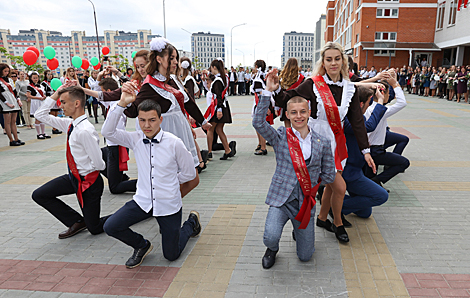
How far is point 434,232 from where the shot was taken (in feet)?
12.5

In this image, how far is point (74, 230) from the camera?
394 cm

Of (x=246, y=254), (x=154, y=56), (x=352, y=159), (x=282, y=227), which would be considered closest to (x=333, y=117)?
(x=352, y=159)

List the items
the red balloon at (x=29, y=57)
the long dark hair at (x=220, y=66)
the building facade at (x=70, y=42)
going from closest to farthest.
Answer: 1. the long dark hair at (x=220, y=66)
2. the red balloon at (x=29, y=57)
3. the building facade at (x=70, y=42)

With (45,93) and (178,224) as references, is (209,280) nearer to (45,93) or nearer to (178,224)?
(178,224)

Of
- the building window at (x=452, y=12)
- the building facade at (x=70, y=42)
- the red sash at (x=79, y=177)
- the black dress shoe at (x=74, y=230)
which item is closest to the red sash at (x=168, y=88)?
the red sash at (x=79, y=177)

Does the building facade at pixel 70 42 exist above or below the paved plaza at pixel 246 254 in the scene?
above

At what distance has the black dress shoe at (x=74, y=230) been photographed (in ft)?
12.7

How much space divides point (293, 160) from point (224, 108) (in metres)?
4.25

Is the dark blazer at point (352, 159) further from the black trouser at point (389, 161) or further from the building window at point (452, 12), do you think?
the building window at point (452, 12)

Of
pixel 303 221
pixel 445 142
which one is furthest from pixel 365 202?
pixel 445 142

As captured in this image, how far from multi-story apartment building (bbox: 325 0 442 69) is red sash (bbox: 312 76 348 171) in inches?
1477

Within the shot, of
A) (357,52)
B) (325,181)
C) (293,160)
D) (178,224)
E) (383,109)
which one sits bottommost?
(178,224)

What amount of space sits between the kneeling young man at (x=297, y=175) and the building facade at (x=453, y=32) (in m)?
30.1

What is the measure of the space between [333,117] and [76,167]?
2.74m
